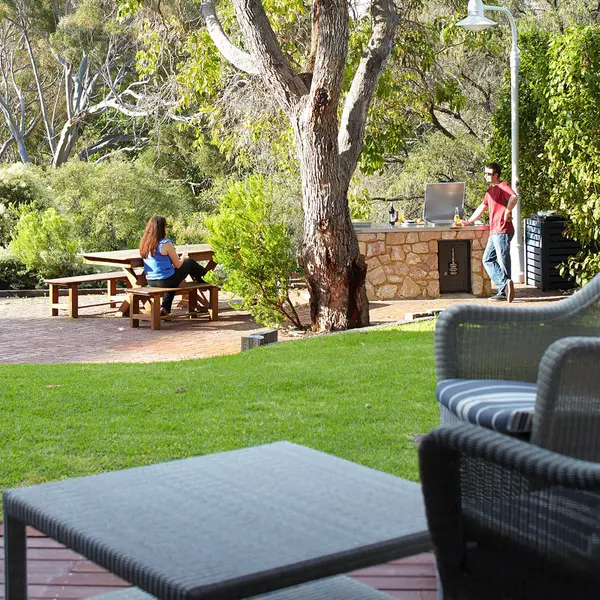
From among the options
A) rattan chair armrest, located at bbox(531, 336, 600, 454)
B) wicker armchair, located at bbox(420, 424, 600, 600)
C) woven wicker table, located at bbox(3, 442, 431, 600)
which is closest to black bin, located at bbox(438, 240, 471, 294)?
woven wicker table, located at bbox(3, 442, 431, 600)

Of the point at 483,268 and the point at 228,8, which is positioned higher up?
the point at 228,8

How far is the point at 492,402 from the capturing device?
3.30 m

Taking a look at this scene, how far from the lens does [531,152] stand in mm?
14484

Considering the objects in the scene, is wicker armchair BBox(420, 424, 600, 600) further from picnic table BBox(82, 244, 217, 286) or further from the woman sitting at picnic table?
picnic table BBox(82, 244, 217, 286)

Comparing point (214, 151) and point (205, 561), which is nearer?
point (205, 561)

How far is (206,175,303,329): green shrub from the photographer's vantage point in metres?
11.1

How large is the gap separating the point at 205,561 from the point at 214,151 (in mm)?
26743

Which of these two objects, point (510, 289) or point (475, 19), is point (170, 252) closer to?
point (510, 289)

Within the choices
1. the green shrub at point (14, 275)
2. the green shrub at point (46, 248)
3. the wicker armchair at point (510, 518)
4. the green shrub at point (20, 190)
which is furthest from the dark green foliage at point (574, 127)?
the wicker armchair at point (510, 518)

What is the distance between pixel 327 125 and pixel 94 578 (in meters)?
7.87

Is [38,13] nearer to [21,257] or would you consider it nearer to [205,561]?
[21,257]

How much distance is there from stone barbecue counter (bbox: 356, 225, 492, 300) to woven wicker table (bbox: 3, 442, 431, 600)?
425 inches

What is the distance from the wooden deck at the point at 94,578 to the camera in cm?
311

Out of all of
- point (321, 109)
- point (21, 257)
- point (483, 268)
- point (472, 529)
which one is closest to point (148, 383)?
point (321, 109)
